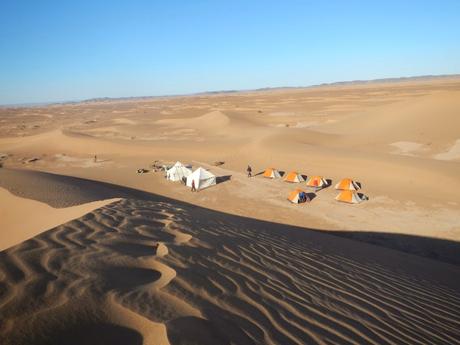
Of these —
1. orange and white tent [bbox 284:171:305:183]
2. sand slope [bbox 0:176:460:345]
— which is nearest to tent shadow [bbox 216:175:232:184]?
orange and white tent [bbox 284:171:305:183]

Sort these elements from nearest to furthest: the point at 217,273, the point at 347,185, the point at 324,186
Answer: the point at 217,273
the point at 347,185
the point at 324,186

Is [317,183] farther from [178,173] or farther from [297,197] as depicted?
[178,173]

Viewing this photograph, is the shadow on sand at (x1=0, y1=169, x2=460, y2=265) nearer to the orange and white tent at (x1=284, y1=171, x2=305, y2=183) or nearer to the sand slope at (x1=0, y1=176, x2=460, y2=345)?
the sand slope at (x1=0, y1=176, x2=460, y2=345)

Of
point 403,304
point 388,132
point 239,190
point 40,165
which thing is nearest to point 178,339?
point 403,304

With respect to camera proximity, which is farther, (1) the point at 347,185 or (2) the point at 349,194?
(1) the point at 347,185

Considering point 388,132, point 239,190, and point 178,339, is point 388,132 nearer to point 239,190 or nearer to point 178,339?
point 239,190

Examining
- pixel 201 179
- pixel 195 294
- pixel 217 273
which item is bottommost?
pixel 201 179

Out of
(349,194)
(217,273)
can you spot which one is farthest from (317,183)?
(217,273)
